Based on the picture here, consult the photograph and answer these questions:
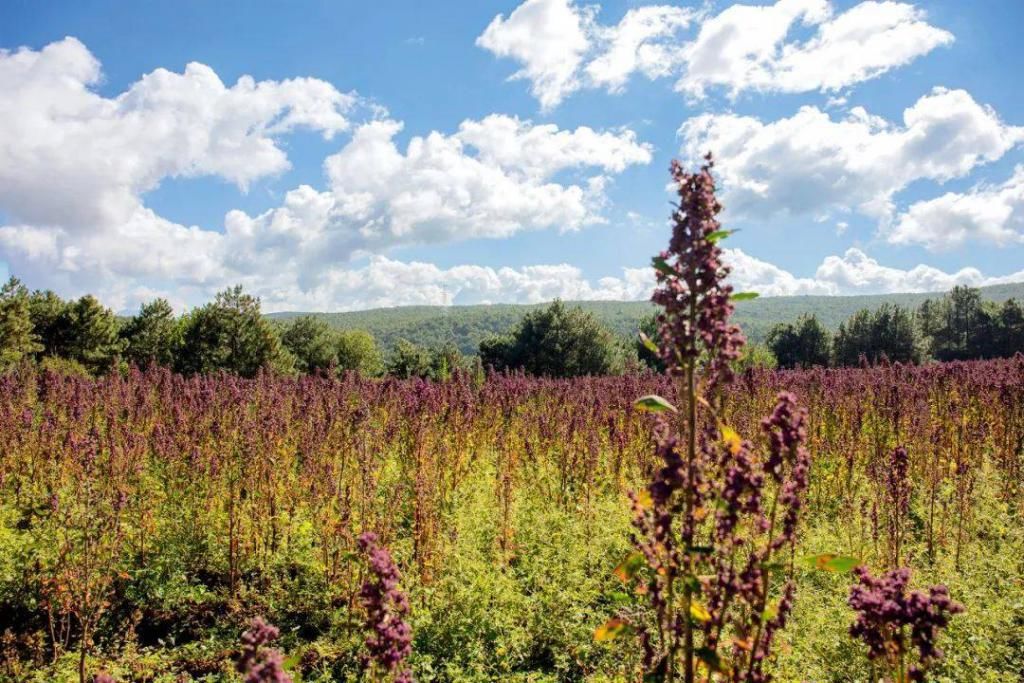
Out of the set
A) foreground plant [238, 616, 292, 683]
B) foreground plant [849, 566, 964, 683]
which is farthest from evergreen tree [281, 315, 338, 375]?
foreground plant [849, 566, 964, 683]

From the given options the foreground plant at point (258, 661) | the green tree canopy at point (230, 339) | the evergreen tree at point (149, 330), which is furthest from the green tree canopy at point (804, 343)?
the foreground plant at point (258, 661)

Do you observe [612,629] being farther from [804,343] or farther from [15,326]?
[804,343]

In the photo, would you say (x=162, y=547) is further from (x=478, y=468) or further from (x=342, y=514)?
(x=478, y=468)

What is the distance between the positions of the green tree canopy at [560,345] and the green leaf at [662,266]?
37887 mm

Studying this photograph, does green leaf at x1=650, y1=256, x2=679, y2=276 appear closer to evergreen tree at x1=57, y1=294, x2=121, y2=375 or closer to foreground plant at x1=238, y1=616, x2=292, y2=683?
foreground plant at x1=238, y1=616, x2=292, y2=683

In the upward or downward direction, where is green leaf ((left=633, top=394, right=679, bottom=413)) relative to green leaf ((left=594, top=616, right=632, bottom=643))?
upward

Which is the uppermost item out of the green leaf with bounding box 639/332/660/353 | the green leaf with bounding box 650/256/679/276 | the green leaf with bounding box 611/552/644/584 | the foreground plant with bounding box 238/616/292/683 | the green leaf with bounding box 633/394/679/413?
the green leaf with bounding box 650/256/679/276

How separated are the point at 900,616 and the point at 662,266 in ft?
4.85

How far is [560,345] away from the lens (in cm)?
4097

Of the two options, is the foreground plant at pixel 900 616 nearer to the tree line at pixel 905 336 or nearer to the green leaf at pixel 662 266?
the green leaf at pixel 662 266

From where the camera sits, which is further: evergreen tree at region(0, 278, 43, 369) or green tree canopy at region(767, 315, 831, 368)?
green tree canopy at region(767, 315, 831, 368)

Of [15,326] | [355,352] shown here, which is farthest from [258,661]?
[355,352]

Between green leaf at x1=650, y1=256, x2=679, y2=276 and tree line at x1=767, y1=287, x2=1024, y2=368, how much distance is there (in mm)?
59820

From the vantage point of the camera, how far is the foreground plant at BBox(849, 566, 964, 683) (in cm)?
207
